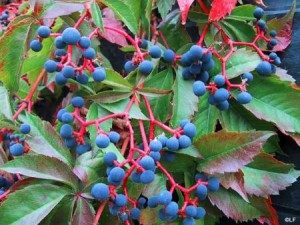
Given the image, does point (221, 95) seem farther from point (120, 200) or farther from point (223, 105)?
point (120, 200)

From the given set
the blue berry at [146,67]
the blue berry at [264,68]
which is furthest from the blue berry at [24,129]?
the blue berry at [264,68]

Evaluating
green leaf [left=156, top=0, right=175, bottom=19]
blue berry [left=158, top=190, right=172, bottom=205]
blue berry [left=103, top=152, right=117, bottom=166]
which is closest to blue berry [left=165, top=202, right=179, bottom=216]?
blue berry [left=158, top=190, right=172, bottom=205]

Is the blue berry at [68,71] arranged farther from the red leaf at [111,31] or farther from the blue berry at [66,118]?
the red leaf at [111,31]

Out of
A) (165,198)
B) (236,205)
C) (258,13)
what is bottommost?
(236,205)

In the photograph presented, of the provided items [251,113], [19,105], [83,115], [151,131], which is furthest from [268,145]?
[19,105]

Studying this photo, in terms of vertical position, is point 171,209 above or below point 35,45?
below

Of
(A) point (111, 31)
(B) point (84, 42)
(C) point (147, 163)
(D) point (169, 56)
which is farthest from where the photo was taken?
(A) point (111, 31)

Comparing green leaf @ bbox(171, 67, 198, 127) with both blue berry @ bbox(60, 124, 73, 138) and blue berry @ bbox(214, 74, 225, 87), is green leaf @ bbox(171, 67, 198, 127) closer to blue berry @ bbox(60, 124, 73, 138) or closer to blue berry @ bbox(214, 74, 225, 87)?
blue berry @ bbox(214, 74, 225, 87)

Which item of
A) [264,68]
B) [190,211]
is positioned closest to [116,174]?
[190,211]
